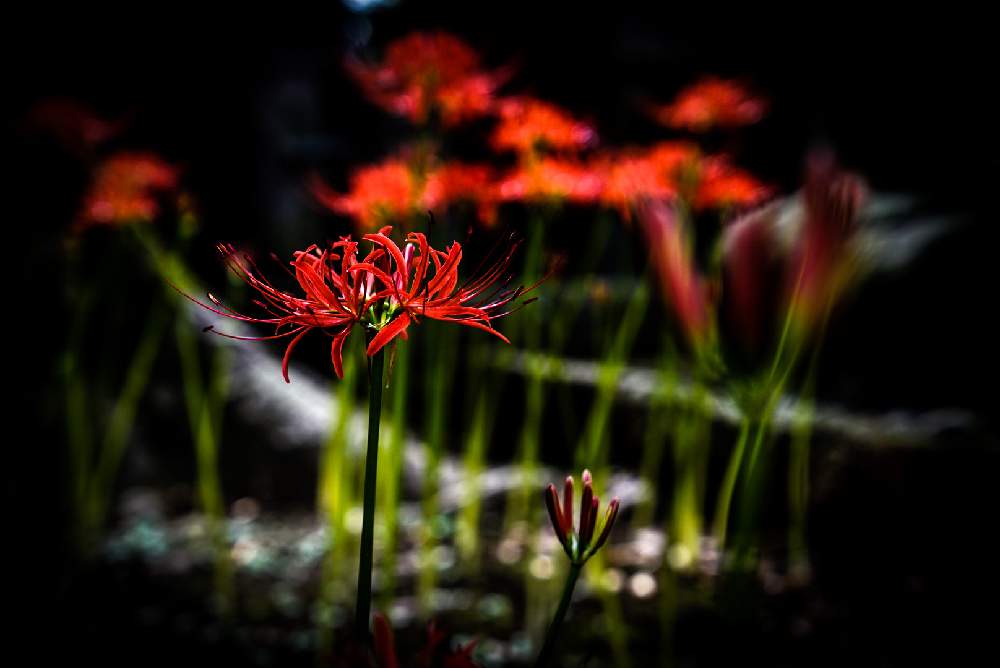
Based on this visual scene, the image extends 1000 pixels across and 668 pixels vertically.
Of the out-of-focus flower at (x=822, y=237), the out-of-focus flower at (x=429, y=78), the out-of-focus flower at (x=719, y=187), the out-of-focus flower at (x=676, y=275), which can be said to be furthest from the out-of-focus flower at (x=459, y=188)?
the out-of-focus flower at (x=822, y=237)

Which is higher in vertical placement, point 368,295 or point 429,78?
point 429,78

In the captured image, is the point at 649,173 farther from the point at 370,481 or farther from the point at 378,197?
the point at 370,481

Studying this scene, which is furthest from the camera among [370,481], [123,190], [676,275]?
[123,190]

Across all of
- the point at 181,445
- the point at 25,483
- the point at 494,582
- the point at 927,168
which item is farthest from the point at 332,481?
the point at 927,168

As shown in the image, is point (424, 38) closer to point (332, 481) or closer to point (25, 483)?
point (332, 481)

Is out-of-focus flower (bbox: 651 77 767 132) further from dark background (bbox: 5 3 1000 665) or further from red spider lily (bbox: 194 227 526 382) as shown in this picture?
red spider lily (bbox: 194 227 526 382)

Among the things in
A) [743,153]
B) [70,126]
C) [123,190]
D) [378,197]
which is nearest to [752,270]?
[378,197]
